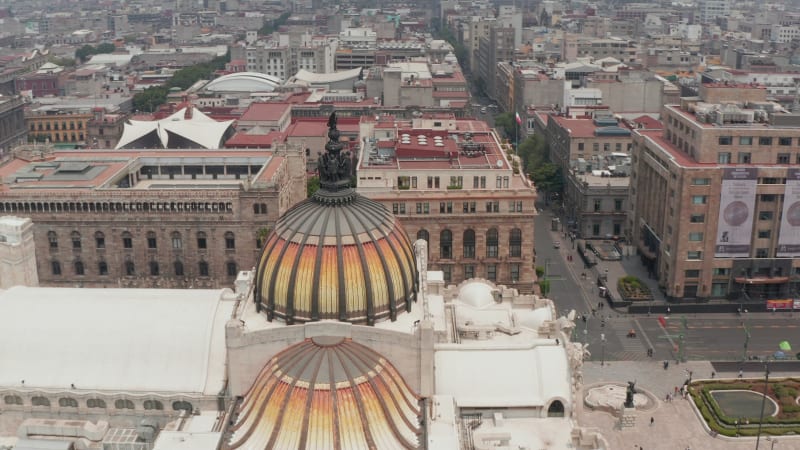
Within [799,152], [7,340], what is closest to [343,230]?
[7,340]

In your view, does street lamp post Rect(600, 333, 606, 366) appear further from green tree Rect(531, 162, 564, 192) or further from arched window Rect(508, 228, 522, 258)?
green tree Rect(531, 162, 564, 192)

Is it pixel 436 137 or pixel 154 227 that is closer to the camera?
pixel 154 227

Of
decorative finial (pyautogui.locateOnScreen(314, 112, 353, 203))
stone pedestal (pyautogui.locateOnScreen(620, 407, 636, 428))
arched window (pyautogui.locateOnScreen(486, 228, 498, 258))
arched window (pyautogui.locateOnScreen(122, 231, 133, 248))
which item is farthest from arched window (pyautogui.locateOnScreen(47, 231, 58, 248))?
stone pedestal (pyautogui.locateOnScreen(620, 407, 636, 428))

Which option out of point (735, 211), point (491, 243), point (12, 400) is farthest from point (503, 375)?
point (735, 211)

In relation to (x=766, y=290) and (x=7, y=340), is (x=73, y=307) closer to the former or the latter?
(x=7, y=340)

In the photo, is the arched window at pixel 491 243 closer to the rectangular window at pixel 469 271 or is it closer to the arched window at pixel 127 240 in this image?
the rectangular window at pixel 469 271
